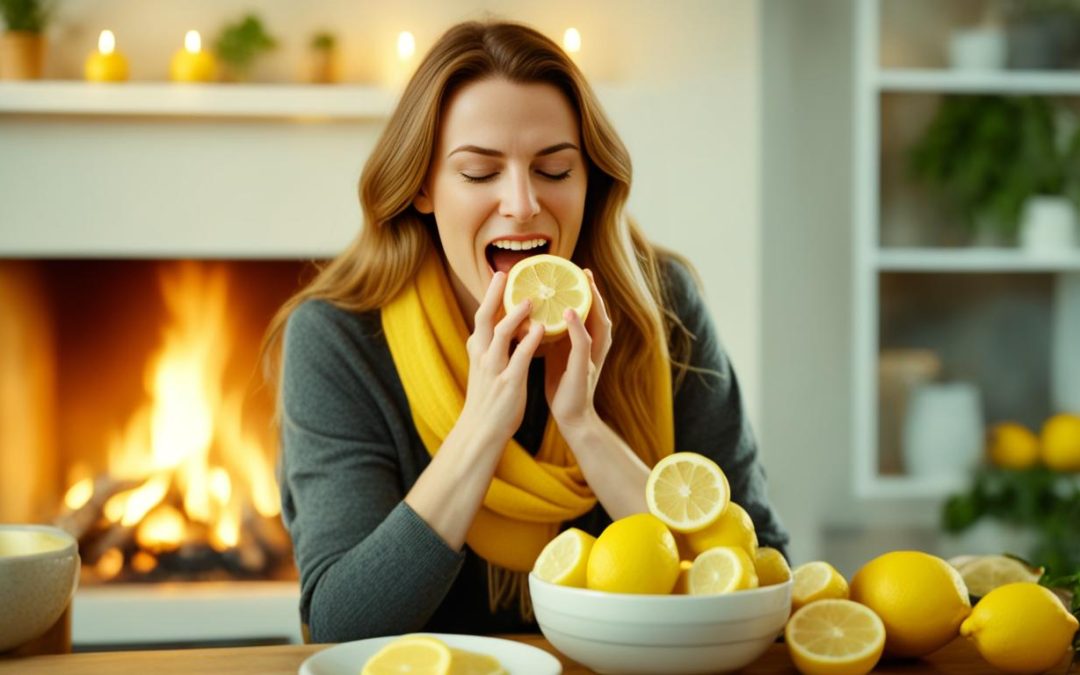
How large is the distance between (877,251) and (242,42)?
1542 millimetres

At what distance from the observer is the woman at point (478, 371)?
4.63ft

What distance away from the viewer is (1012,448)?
3012 millimetres

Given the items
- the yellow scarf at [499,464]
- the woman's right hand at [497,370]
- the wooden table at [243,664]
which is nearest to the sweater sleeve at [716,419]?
the yellow scarf at [499,464]

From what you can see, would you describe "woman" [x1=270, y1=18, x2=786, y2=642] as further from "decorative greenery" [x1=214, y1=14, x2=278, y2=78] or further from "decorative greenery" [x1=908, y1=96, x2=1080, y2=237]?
"decorative greenery" [x1=908, y1=96, x2=1080, y2=237]

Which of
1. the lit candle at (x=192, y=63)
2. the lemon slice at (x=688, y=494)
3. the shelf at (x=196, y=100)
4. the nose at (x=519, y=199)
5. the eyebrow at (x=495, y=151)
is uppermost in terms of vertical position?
the lit candle at (x=192, y=63)

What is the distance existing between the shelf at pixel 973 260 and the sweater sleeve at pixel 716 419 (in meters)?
1.22

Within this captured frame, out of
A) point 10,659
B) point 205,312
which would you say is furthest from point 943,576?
point 205,312

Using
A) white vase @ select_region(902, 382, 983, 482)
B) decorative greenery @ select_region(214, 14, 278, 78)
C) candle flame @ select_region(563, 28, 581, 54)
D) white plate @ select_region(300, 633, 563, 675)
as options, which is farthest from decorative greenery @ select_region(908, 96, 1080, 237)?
white plate @ select_region(300, 633, 563, 675)

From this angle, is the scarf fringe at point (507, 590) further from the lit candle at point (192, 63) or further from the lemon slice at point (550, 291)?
the lit candle at point (192, 63)

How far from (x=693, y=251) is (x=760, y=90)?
0.41 meters

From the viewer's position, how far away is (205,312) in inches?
129

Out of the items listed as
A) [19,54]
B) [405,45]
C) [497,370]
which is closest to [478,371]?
[497,370]

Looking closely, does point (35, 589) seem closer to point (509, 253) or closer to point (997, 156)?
point (509, 253)

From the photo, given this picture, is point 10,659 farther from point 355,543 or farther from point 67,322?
point 67,322
